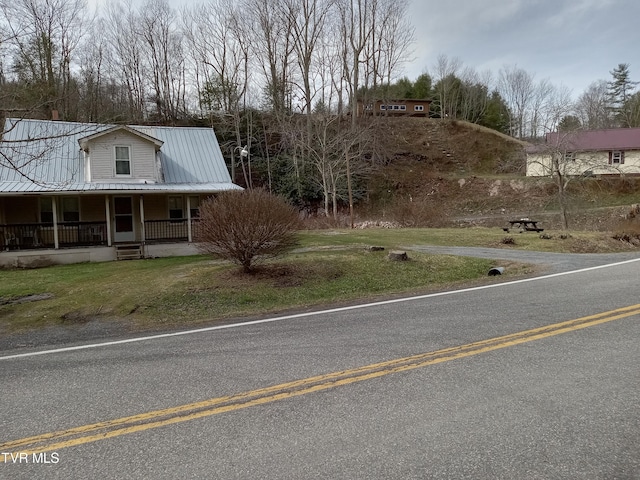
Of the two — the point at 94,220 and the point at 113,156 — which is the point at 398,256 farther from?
the point at 94,220

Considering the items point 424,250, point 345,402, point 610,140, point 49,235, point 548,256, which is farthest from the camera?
point 610,140

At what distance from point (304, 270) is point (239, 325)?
427 cm

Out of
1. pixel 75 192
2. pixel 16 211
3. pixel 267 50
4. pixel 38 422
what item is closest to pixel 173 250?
pixel 75 192

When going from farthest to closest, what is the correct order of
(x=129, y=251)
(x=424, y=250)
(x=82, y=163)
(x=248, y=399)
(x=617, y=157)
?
1. (x=617, y=157)
2. (x=82, y=163)
3. (x=129, y=251)
4. (x=424, y=250)
5. (x=248, y=399)

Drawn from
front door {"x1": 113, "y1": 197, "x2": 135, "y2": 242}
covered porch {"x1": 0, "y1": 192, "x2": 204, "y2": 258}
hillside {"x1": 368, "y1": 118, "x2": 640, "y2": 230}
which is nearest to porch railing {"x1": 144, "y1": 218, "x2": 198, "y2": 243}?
covered porch {"x1": 0, "y1": 192, "x2": 204, "y2": 258}

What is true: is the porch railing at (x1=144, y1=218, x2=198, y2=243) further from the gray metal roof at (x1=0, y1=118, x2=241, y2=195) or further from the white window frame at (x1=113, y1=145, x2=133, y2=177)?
the white window frame at (x1=113, y1=145, x2=133, y2=177)

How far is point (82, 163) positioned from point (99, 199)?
172 centimetres

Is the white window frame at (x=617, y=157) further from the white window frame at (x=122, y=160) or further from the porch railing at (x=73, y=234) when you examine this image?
the white window frame at (x=122, y=160)

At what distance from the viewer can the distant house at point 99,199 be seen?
53.2 ft

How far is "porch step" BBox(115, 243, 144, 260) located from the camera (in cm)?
1671

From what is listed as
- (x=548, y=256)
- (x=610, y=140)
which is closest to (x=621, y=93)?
(x=610, y=140)

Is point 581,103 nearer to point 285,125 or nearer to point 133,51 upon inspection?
point 285,125

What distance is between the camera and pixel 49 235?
691 inches

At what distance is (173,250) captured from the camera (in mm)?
17469
